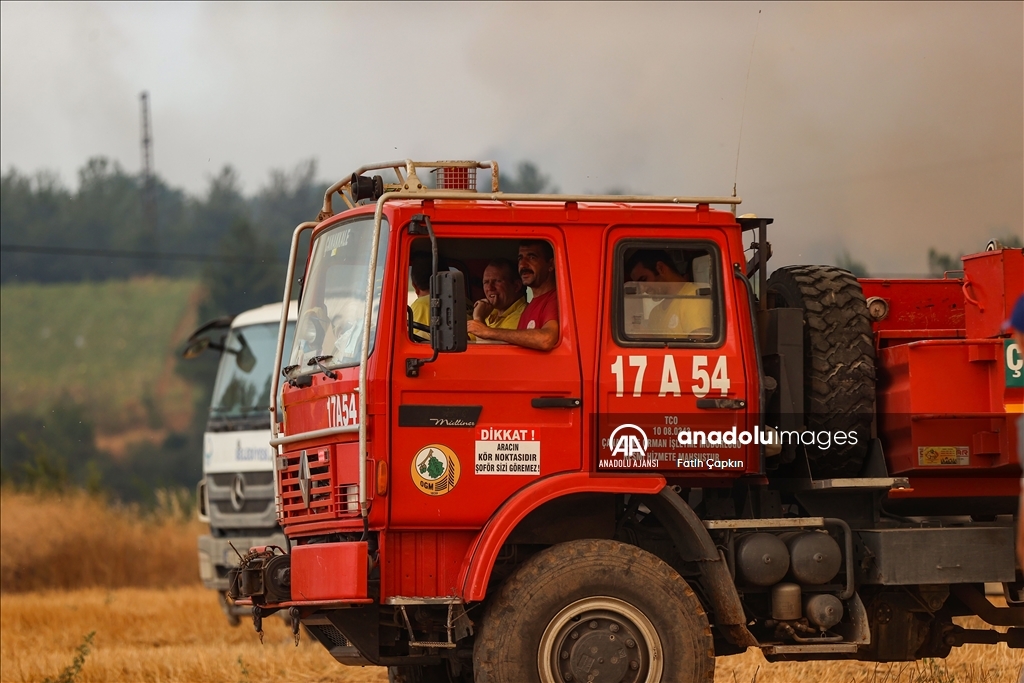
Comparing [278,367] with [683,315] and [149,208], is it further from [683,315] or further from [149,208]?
[149,208]

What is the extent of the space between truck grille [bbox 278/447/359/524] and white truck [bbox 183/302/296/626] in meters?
7.27

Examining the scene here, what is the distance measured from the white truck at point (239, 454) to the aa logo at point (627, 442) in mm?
8468

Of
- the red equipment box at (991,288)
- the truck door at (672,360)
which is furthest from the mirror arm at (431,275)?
the red equipment box at (991,288)

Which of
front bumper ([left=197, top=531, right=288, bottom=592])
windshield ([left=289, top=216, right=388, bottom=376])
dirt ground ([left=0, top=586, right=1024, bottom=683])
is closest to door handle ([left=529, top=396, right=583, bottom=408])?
windshield ([left=289, top=216, right=388, bottom=376])

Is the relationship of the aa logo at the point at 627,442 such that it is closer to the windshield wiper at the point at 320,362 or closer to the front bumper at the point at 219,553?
the windshield wiper at the point at 320,362

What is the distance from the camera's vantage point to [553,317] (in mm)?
7719

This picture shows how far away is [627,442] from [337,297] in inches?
72.9

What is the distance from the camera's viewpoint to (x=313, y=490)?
309 inches

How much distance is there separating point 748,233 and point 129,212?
69205 millimetres

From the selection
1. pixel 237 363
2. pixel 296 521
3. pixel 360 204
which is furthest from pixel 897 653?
pixel 237 363

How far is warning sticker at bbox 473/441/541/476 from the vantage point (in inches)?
292

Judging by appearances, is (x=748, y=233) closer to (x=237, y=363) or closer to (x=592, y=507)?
(x=592, y=507)

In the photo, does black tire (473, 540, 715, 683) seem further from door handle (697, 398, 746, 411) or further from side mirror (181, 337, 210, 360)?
side mirror (181, 337, 210, 360)

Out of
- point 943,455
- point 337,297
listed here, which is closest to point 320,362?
point 337,297
